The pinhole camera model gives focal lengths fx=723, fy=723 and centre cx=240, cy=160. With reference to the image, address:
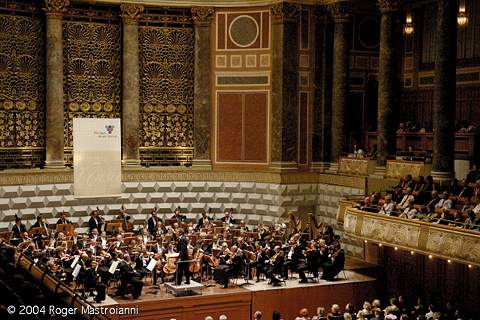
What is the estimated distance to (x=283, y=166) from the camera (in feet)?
103

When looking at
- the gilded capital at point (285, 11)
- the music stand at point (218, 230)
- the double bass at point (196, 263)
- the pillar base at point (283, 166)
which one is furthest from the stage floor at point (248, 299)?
the gilded capital at point (285, 11)

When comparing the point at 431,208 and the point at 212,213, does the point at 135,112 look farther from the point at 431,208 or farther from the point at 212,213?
the point at 431,208

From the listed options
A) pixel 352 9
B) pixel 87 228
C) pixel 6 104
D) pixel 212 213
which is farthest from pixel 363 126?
pixel 6 104

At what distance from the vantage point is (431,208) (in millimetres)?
22969

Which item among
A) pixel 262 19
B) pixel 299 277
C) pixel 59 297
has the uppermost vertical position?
pixel 262 19

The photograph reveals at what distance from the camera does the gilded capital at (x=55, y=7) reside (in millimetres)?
29641

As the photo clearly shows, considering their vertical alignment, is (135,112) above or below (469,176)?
above

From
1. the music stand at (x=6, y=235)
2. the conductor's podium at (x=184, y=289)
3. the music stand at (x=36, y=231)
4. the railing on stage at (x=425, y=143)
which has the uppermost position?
the railing on stage at (x=425, y=143)

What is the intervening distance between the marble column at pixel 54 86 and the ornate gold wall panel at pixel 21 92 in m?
0.65

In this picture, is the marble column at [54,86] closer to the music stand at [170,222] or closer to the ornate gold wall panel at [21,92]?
the ornate gold wall panel at [21,92]

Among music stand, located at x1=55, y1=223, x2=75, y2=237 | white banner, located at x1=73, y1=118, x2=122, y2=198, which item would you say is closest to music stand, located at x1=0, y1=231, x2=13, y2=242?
music stand, located at x1=55, y1=223, x2=75, y2=237

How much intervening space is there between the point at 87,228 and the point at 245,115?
853 cm

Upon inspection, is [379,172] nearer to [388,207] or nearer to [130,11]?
[388,207]

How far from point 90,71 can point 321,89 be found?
10166 millimetres
